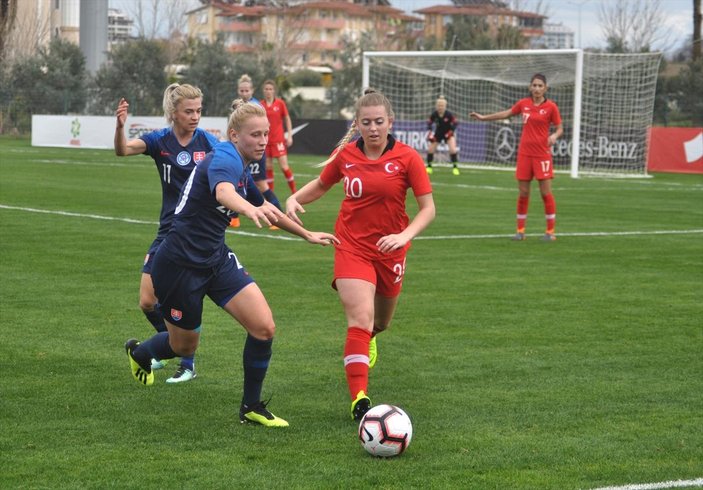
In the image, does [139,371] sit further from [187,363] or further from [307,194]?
[307,194]

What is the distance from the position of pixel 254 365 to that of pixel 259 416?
0.29 metres

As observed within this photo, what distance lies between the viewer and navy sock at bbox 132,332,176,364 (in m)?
7.33

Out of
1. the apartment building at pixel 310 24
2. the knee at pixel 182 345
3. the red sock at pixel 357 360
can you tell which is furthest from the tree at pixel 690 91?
Answer: the apartment building at pixel 310 24

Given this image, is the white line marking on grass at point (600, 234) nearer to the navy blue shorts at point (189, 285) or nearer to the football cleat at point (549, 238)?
the football cleat at point (549, 238)

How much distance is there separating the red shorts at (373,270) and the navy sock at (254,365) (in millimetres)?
Result: 712

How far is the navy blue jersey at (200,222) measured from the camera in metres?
6.63

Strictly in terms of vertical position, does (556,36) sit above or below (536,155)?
above

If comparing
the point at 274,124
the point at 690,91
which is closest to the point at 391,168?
the point at 274,124

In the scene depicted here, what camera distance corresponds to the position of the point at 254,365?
22.4 ft

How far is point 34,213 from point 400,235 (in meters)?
13.2

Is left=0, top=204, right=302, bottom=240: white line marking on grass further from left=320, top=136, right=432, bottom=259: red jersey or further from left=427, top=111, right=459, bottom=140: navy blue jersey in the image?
left=427, top=111, right=459, bottom=140: navy blue jersey

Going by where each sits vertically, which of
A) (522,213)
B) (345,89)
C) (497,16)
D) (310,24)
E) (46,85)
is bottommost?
(522,213)

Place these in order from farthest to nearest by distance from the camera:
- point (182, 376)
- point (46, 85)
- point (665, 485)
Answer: point (46, 85)
point (182, 376)
point (665, 485)

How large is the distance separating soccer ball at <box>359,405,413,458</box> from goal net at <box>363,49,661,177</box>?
2581 centimetres
